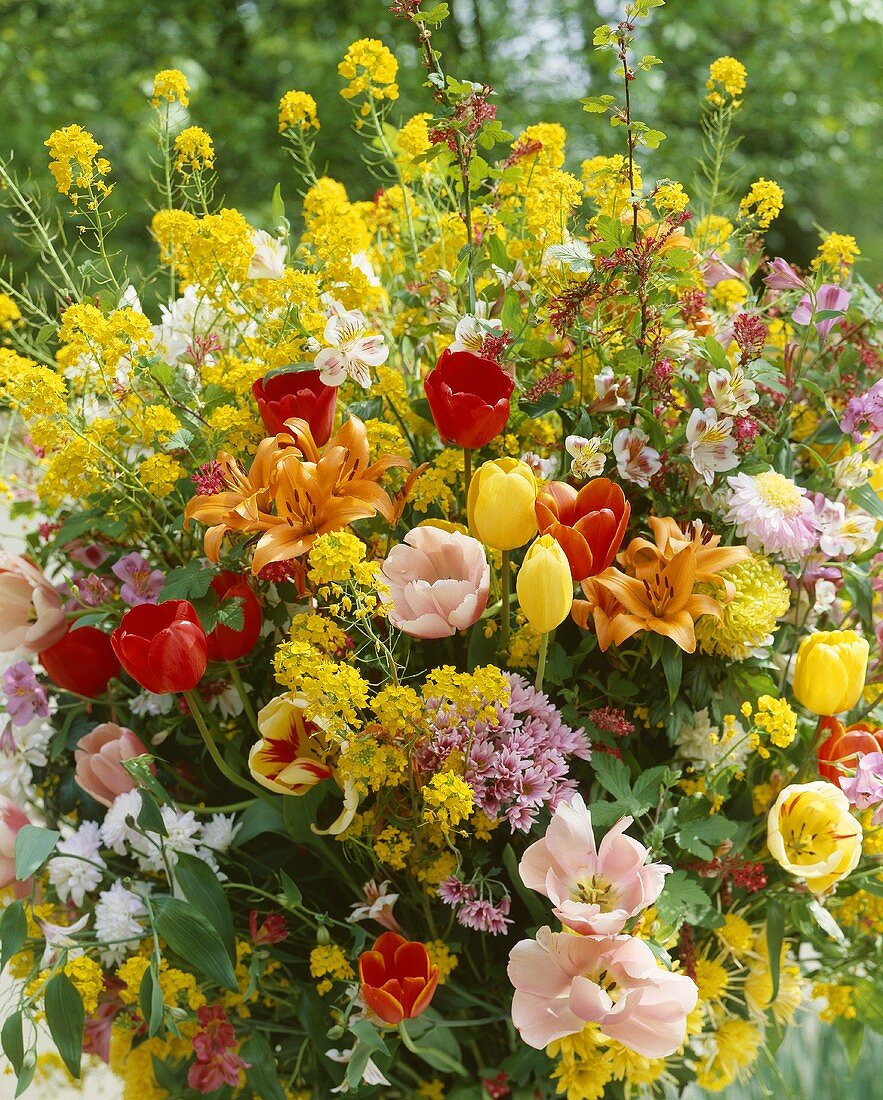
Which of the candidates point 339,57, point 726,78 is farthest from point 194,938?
point 339,57

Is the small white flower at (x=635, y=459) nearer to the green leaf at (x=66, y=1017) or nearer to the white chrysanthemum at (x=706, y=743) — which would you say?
the white chrysanthemum at (x=706, y=743)

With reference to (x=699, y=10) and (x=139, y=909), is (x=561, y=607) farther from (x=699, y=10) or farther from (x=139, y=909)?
(x=699, y=10)

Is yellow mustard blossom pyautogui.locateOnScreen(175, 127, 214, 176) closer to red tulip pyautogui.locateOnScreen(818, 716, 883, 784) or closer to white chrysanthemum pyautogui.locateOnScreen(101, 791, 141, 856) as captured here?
white chrysanthemum pyautogui.locateOnScreen(101, 791, 141, 856)

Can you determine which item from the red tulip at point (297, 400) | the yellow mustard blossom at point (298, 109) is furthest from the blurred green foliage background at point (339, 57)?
the red tulip at point (297, 400)

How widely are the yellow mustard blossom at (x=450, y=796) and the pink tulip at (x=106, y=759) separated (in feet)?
0.57

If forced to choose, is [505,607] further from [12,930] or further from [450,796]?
[12,930]

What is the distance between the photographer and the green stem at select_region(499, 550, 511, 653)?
21.6 inches

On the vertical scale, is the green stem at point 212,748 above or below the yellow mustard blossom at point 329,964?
above

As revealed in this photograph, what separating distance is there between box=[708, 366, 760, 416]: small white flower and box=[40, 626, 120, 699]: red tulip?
35 centimetres

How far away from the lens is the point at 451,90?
0.57 meters

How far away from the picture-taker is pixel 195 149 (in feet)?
2.17

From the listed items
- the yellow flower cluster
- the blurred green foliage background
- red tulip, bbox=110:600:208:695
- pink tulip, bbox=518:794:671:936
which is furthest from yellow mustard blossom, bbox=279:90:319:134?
the blurred green foliage background

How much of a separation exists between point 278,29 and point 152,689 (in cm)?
364

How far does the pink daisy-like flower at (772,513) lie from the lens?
547mm
